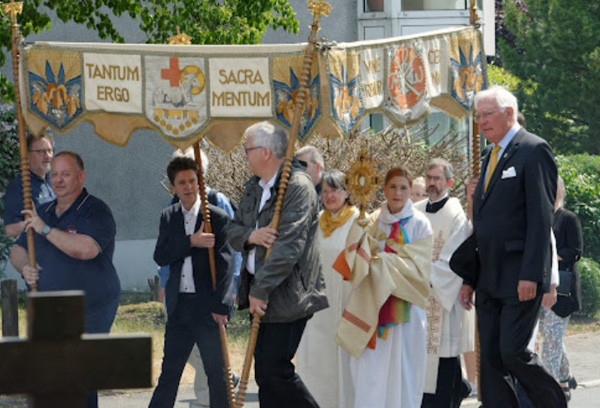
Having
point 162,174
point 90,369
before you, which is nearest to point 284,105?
point 90,369

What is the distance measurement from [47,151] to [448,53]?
8.85ft

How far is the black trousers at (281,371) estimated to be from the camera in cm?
771

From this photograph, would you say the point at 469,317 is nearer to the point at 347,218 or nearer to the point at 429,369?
the point at 429,369

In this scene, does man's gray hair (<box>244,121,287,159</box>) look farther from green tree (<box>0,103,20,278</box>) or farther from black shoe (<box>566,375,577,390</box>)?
green tree (<box>0,103,20,278</box>)

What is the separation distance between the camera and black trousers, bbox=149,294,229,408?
877cm

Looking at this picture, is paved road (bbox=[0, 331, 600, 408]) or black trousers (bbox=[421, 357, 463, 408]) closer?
black trousers (bbox=[421, 357, 463, 408])

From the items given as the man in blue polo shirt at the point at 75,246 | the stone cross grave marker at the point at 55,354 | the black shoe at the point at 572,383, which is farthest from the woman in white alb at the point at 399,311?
the stone cross grave marker at the point at 55,354

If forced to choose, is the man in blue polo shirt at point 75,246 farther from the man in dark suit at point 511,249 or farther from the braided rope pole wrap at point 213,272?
the man in dark suit at point 511,249

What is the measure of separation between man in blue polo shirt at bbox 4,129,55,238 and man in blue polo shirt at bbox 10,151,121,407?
0.46 meters

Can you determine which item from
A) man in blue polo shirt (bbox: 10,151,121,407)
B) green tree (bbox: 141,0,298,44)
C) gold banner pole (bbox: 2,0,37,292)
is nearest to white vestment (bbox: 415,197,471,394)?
man in blue polo shirt (bbox: 10,151,121,407)

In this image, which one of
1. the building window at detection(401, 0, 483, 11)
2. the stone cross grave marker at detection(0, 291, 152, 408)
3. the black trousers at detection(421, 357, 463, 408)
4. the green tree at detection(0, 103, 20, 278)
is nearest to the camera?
the stone cross grave marker at detection(0, 291, 152, 408)

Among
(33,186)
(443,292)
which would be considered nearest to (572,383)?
(443,292)

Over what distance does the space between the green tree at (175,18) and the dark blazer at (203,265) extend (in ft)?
12.9

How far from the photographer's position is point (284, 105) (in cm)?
783
